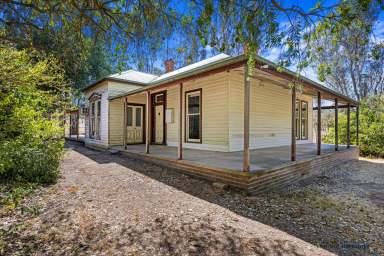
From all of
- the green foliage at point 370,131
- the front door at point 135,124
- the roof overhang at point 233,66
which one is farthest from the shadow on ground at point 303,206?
the green foliage at point 370,131

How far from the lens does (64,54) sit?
548 centimetres

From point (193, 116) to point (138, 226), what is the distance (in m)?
6.24

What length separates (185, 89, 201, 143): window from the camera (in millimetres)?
8745

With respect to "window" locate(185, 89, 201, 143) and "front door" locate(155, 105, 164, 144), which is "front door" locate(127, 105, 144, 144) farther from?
"window" locate(185, 89, 201, 143)

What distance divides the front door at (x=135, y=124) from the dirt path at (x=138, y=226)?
22.7ft

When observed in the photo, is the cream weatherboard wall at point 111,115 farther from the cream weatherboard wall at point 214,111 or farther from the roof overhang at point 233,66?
the roof overhang at point 233,66

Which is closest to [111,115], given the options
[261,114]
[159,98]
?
[159,98]

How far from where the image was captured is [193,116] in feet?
29.3

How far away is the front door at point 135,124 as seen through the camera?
37.9ft

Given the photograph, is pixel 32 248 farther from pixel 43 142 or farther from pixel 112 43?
pixel 112 43

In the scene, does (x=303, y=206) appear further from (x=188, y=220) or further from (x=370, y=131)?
(x=370, y=131)

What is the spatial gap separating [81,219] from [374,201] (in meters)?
5.33

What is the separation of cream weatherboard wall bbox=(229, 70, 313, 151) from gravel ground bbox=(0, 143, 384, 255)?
10.3ft

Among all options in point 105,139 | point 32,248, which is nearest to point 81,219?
point 32,248
